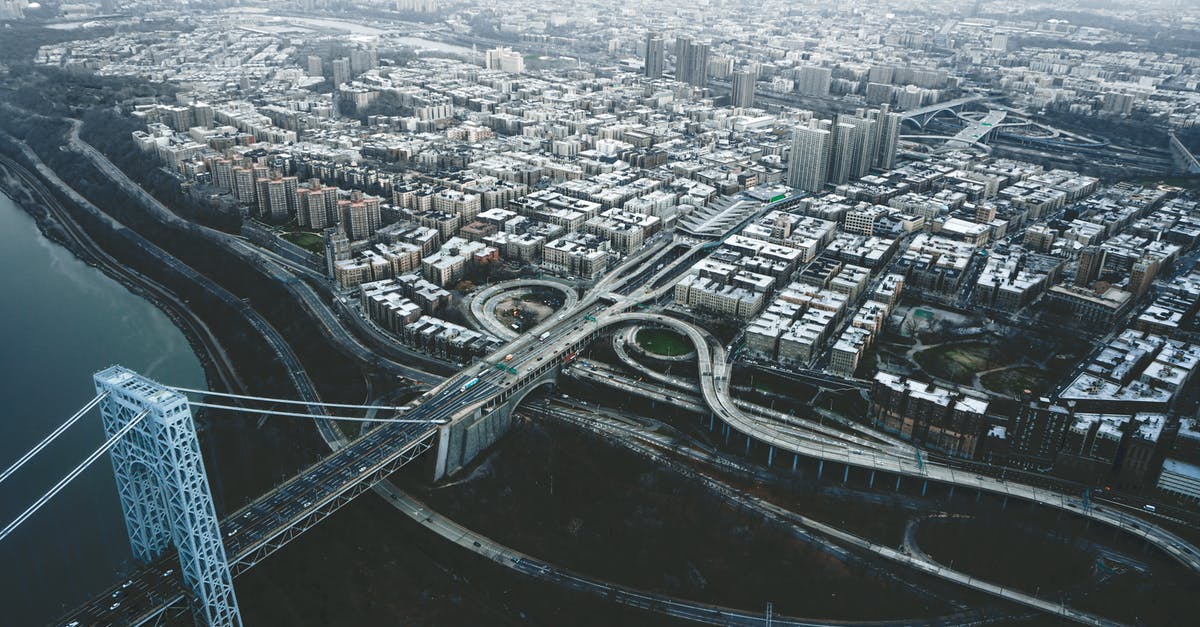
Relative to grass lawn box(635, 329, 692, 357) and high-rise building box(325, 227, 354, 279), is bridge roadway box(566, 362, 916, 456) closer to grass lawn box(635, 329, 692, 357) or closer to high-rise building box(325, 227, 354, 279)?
grass lawn box(635, 329, 692, 357)

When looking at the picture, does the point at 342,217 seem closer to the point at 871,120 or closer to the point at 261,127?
the point at 261,127

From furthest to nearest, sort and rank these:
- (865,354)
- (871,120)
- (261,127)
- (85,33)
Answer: (85,33)
(261,127)
(871,120)
(865,354)

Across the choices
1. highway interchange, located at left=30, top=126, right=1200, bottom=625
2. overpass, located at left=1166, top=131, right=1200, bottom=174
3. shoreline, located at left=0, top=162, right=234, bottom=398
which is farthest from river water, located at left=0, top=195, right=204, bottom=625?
overpass, located at left=1166, top=131, right=1200, bottom=174

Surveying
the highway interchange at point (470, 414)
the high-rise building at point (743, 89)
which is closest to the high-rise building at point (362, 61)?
the high-rise building at point (743, 89)

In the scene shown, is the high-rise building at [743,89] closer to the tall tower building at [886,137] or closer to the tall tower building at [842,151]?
the tall tower building at [886,137]

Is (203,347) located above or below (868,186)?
below

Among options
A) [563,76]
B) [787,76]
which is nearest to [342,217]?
[563,76]
